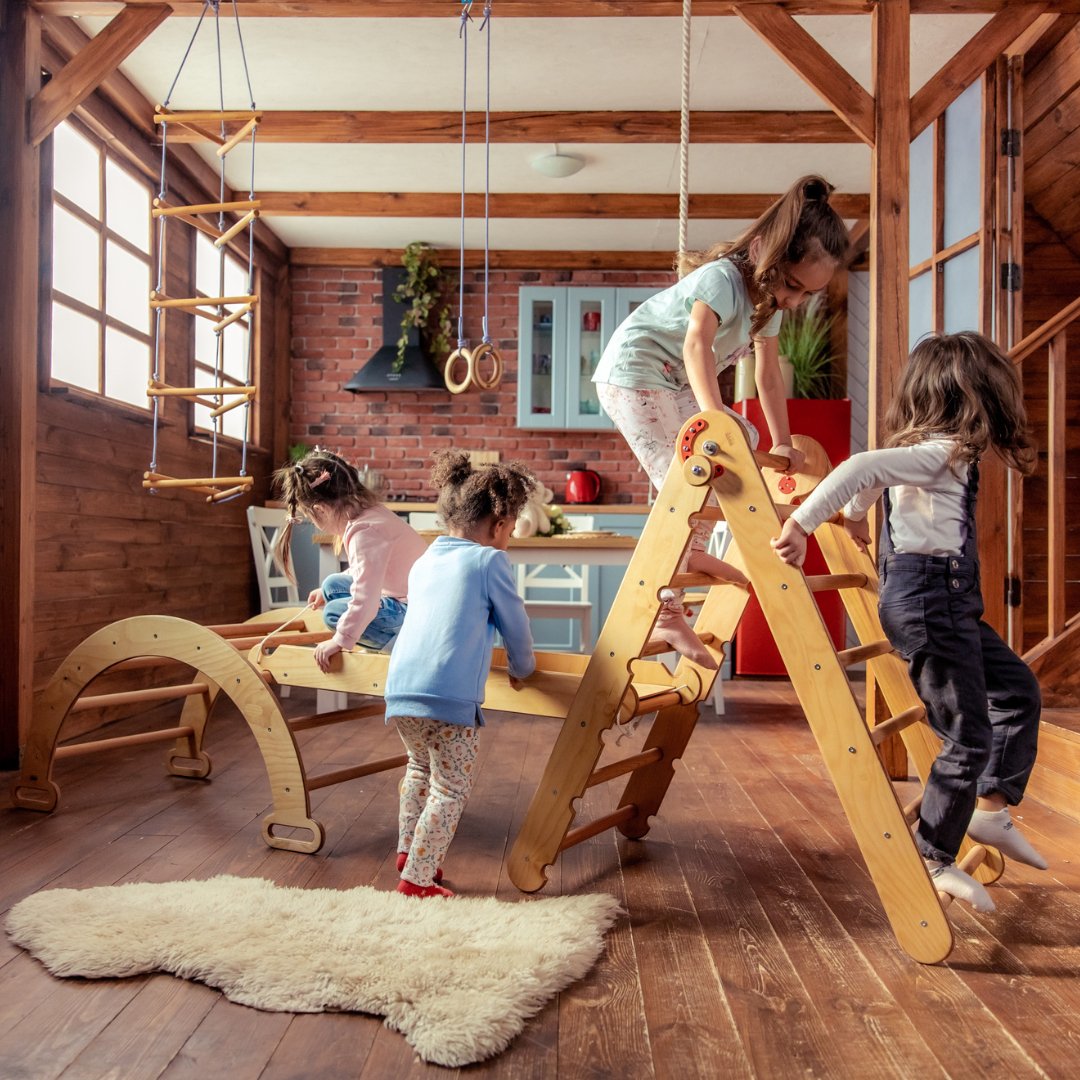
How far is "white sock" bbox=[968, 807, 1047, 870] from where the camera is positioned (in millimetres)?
1957

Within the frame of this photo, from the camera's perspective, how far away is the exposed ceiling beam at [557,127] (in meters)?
4.55

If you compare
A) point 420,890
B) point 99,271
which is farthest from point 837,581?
point 99,271

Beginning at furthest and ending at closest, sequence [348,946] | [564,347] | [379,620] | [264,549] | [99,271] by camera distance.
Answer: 1. [564,347]
2. [264,549]
3. [99,271]
4. [379,620]
5. [348,946]

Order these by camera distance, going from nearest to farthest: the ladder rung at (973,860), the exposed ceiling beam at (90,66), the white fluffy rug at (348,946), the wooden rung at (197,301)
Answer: the white fluffy rug at (348,946) < the ladder rung at (973,860) < the wooden rung at (197,301) < the exposed ceiling beam at (90,66)

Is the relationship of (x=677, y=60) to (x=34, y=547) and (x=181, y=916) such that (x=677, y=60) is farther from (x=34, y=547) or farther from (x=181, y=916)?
(x=181, y=916)

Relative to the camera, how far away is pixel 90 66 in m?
3.19

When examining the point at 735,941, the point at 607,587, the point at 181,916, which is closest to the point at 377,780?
the point at 181,916

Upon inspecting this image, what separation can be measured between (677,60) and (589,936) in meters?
3.55

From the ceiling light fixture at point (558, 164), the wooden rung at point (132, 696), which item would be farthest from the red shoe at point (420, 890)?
the ceiling light fixture at point (558, 164)

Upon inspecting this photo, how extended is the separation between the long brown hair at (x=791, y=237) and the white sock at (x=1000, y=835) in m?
1.14

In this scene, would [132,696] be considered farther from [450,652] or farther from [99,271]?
[99,271]

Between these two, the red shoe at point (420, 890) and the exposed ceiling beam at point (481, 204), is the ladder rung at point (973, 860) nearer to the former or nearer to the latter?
the red shoe at point (420, 890)

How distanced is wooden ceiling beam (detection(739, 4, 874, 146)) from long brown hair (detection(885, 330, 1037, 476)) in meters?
1.43

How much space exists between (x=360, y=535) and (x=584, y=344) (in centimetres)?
431
